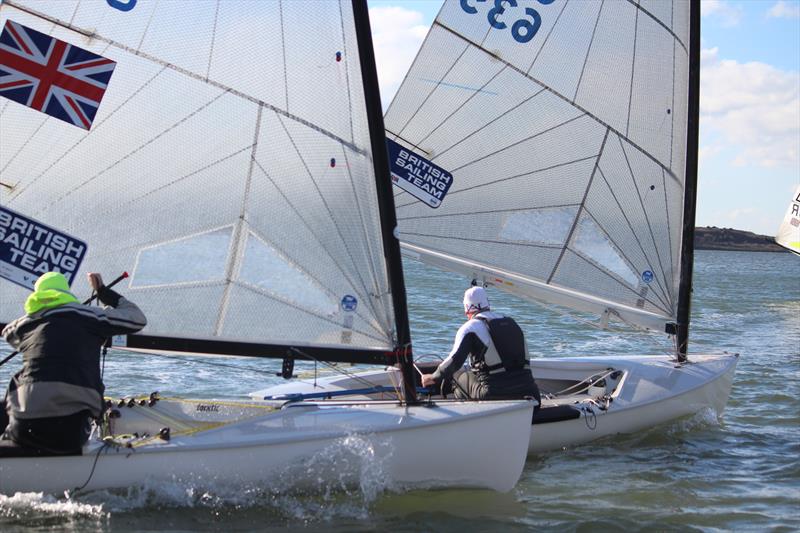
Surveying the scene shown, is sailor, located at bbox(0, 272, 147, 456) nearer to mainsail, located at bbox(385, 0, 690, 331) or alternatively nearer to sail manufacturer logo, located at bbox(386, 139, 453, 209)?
sail manufacturer logo, located at bbox(386, 139, 453, 209)

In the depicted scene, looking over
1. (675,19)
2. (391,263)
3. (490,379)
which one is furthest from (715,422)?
(391,263)

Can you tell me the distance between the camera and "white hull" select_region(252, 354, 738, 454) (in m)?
7.35

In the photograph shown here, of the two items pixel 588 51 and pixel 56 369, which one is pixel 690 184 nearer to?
pixel 588 51

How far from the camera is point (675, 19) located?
8.23 meters

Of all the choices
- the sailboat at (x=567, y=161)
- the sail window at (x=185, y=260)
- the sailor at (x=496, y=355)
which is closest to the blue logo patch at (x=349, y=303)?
the sail window at (x=185, y=260)

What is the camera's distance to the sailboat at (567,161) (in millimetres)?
8234

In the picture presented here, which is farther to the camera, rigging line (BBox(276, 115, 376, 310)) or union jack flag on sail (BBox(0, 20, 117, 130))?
rigging line (BBox(276, 115, 376, 310))

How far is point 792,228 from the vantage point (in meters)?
23.7

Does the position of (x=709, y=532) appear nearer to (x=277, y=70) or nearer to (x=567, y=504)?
(x=567, y=504)

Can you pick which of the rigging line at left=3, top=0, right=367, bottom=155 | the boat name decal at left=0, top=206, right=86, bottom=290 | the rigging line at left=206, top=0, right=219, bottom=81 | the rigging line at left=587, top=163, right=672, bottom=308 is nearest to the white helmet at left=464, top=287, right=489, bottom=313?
the rigging line at left=3, top=0, right=367, bottom=155

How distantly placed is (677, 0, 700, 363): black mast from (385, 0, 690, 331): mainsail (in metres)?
0.05

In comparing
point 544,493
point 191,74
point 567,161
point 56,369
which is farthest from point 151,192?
point 567,161

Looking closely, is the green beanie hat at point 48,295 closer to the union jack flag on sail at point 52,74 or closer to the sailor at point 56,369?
the sailor at point 56,369

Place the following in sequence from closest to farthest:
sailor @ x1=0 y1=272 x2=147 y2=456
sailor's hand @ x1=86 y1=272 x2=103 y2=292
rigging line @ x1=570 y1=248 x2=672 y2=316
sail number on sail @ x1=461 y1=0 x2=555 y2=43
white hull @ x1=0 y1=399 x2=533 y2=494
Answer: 1. sailor @ x1=0 y1=272 x2=147 y2=456
2. white hull @ x1=0 y1=399 x2=533 y2=494
3. sailor's hand @ x1=86 y1=272 x2=103 y2=292
4. sail number on sail @ x1=461 y1=0 x2=555 y2=43
5. rigging line @ x1=570 y1=248 x2=672 y2=316
